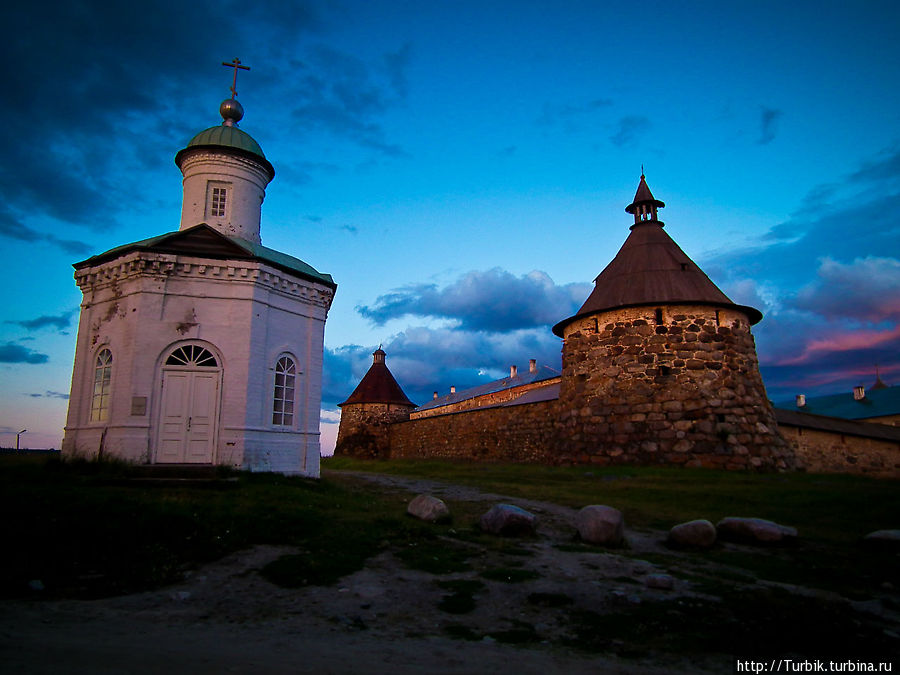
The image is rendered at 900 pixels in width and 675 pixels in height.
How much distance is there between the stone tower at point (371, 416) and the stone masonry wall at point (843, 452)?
87.9ft

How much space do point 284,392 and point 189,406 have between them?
2245 mm

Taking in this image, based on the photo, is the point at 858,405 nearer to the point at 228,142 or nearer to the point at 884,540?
the point at 884,540

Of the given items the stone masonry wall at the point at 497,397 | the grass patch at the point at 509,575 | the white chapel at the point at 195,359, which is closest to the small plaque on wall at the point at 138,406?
the white chapel at the point at 195,359

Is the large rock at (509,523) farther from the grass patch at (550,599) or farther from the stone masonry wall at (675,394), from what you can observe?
the stone masonry wall at (675,394)

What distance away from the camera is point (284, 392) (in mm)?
14188

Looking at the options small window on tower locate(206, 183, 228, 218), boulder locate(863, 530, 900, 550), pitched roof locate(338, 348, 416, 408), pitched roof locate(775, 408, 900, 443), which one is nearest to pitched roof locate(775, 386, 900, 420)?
pitched roof locate(775, 408, 900, 443)

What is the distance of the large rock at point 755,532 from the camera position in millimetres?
8016

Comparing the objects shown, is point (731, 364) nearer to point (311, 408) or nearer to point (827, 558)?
point (827, 558)

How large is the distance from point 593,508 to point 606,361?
11132mm

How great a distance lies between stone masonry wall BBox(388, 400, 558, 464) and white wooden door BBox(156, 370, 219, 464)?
1251 centimetres

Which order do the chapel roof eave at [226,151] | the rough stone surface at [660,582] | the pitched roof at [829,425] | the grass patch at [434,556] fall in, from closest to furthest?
the rough stone surface at [660,582], the grass patch at [434,556], the chapel roof eave at [226,151], the pitched roof at [829,425]

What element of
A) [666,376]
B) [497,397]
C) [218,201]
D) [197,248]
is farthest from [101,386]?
[497,397]

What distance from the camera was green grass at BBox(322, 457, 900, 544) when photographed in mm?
9617

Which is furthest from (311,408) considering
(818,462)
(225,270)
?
(818,462)
